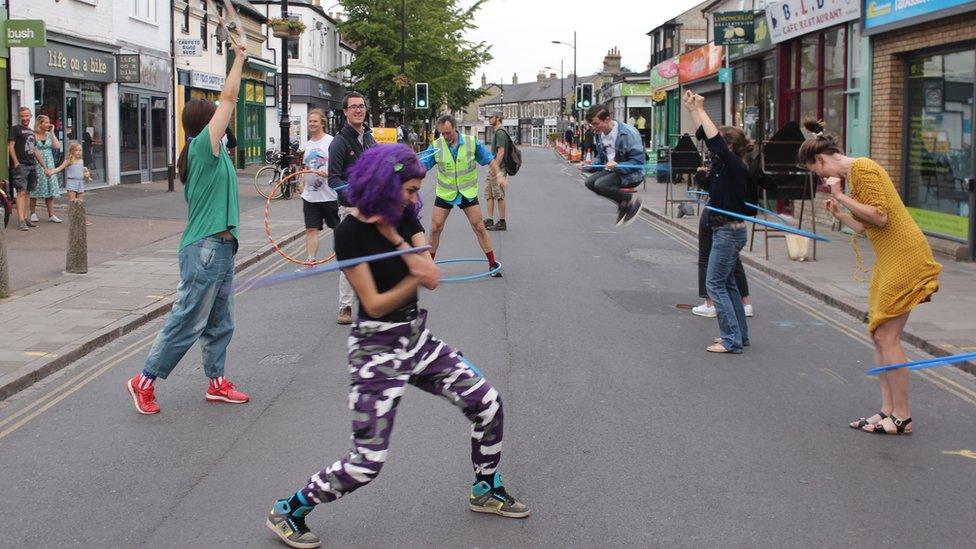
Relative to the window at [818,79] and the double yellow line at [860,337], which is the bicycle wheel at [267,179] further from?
the double yellow line at [860,337]

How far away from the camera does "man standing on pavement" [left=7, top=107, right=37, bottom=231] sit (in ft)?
56.4

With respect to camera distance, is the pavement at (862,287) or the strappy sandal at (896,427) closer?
the strappy sandal at (896,427)

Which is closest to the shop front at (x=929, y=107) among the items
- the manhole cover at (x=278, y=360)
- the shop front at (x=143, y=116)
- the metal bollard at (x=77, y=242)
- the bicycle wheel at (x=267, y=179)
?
the manhole cover at (x=278, y=360)

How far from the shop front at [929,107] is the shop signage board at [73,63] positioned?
55.2 feet

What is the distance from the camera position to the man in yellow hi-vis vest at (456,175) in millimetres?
12484

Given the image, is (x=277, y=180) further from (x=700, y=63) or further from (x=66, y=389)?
(x=66, y=389)

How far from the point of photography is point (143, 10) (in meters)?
31.1

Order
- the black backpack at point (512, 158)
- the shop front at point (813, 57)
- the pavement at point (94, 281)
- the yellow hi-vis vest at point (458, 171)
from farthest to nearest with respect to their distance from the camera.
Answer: the shop front at point (813, 57) < the yellow hi-vis vest at point (458, 171) < the black backpack at point (512, 158) < the pavement at point (94, 281)

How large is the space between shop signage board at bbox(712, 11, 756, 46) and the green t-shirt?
19.1m

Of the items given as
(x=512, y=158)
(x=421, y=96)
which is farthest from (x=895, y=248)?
(x=421, y=96)

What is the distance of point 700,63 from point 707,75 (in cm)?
136

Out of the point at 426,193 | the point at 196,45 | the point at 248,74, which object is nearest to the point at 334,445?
the point at 426,193

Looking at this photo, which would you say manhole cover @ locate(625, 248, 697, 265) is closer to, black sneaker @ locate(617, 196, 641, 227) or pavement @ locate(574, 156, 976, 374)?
pavement @ locate(574, 156, 976, 374)

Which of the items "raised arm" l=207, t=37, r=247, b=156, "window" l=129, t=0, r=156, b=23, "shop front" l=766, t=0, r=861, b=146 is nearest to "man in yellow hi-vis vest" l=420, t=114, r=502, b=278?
"raised arm" l=207, t=37, r=247, b=156
